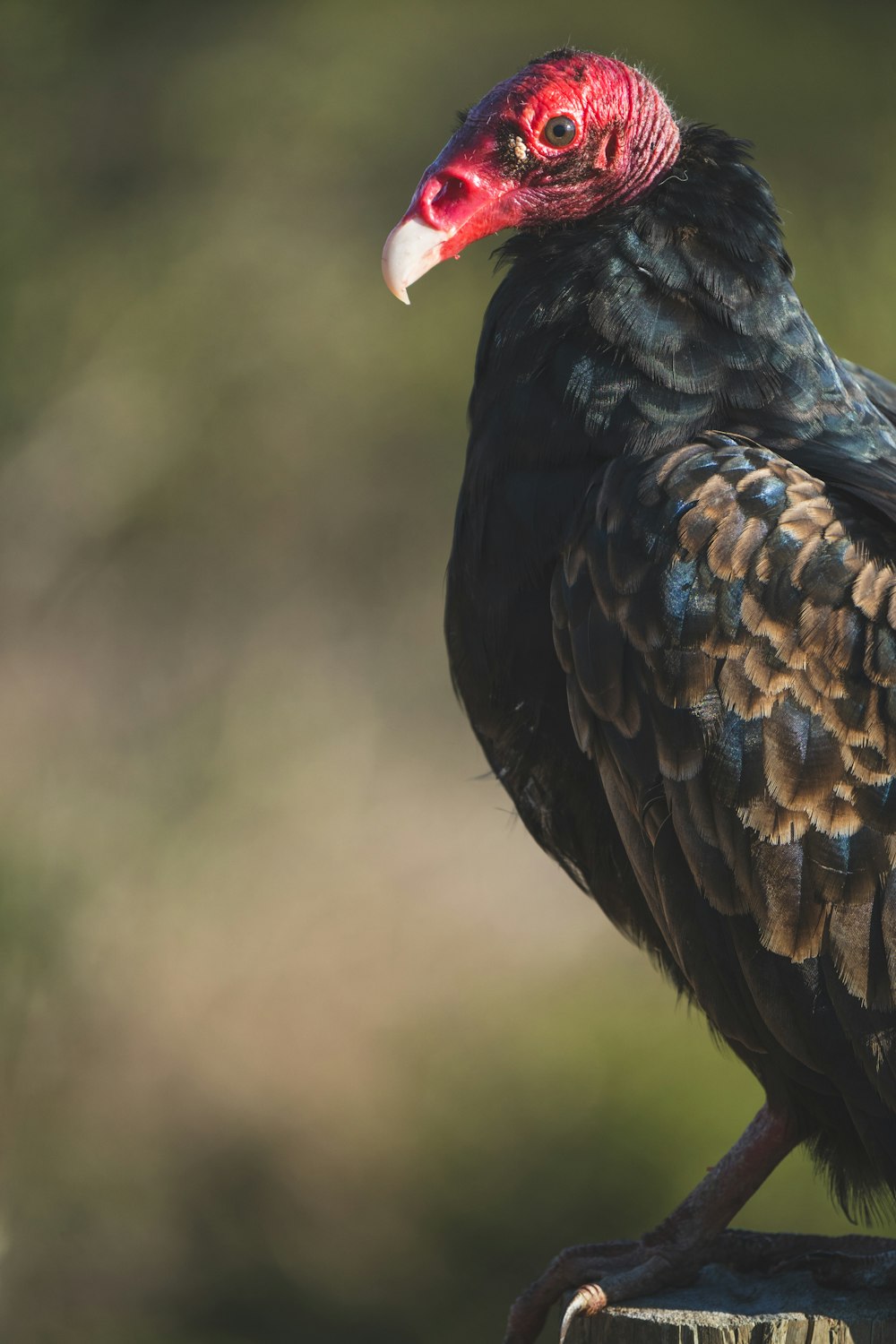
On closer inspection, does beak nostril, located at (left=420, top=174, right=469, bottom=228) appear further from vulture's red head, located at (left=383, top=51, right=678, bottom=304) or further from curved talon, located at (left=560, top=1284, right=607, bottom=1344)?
curved talon, located at (left=560, top=1284, right=607, bottom=1344)

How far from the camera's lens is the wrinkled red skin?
226 centimetres

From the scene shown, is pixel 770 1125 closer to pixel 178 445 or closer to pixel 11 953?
pixel 11 953

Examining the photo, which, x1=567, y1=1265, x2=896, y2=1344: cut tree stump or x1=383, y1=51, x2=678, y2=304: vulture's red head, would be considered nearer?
x1=567, y1=1265, x2=896, y2=1344: cut tree stump

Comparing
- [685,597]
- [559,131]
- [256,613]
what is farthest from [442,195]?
[256,613]

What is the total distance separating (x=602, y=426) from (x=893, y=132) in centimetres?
559

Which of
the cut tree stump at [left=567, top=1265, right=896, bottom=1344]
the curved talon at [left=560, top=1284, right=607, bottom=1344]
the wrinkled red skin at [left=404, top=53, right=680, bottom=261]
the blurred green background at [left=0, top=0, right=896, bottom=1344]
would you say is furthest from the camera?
the blurred green background at [left=0, top=0, right=896, bottom=1344]

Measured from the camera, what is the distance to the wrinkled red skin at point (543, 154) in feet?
7.43

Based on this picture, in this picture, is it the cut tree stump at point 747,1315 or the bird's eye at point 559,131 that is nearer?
the cut tree stump at point 747,1315

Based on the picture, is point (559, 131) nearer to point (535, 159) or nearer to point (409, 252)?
point (535, 159)

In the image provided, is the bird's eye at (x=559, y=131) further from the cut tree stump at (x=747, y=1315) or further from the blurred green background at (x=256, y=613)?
the blurred green background at (x=256, y=613)

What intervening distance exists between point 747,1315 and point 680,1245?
10.5 inches

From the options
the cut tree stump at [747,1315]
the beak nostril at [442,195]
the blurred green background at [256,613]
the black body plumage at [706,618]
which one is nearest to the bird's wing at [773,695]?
the black body plumage at [706,618]

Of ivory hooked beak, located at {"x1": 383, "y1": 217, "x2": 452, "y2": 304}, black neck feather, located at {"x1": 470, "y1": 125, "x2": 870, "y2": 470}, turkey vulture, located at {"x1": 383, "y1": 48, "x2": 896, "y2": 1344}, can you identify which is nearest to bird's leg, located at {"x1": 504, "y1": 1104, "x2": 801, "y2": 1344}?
turkey vulture, located at {"x1": 383, "y1": 48, "x2": 896, "y2": 1344}

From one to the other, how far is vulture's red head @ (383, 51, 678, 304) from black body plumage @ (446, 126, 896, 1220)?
54 millimetres
